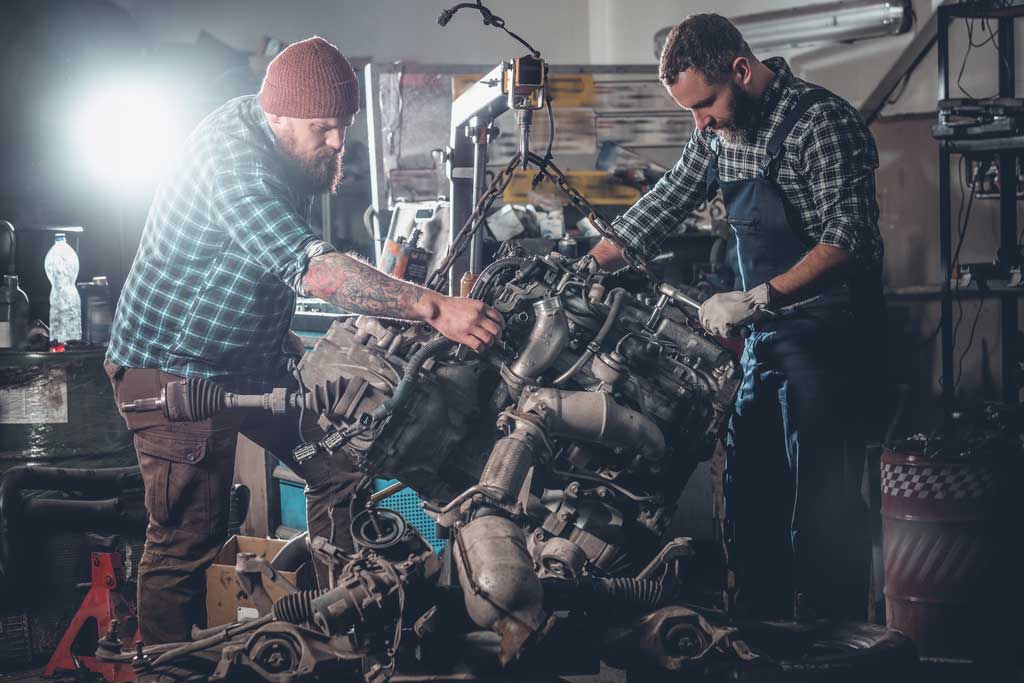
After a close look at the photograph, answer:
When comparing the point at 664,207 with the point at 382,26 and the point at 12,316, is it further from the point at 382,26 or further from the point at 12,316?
the point at 382,26

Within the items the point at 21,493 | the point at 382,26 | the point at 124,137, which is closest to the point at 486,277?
the point at 21,493

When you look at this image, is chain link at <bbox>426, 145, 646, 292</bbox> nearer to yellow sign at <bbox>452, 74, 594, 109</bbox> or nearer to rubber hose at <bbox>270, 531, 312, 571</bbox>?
rubber hose at <bbox>270, 531, 312, 571</bbox>

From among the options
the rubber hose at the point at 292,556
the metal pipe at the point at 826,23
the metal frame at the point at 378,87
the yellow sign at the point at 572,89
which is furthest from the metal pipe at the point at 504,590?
the metal pipe at the point at 826,23

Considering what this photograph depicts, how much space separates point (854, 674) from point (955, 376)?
2.85 metres

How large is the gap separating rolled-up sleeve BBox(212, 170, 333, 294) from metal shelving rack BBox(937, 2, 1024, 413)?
102 inches

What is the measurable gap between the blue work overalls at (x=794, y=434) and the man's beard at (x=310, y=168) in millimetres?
1099

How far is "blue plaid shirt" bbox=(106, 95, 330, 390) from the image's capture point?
2.34 m

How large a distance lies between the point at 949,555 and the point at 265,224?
222 cm

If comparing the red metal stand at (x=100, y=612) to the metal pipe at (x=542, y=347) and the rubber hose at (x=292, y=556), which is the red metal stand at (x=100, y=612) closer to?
the rubber hose at (x=292, y=556)

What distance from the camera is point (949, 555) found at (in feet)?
9.59

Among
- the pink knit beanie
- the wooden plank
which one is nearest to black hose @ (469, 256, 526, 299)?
the pink knit beanie

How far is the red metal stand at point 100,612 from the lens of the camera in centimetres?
295

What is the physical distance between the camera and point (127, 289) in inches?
99.2

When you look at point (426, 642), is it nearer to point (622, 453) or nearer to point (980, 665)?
point (622, 453)
